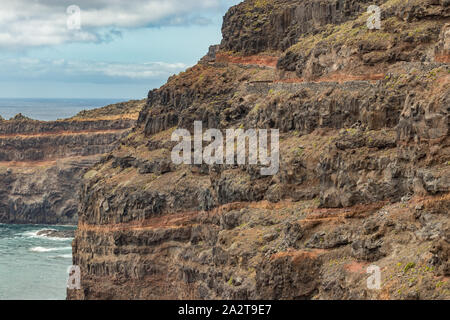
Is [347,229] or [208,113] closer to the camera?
[347,229]

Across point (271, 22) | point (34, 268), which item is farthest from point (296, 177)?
point (34, 268)

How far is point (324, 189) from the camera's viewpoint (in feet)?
244

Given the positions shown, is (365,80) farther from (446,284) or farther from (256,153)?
(446,284)

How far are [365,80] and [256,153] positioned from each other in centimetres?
1358

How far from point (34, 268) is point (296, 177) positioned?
90840mm

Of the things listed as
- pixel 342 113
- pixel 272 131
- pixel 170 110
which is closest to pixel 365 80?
pixel 342 113

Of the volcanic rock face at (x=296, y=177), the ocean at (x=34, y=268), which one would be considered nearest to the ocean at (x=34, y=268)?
the ocean at (x=34, y=268)

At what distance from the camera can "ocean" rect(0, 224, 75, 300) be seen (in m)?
145

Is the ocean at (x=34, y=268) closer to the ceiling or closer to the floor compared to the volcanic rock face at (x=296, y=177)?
closer to the floor

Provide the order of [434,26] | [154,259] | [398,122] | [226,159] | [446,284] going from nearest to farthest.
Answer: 1. [446,284]
2. [398,122]
3. [434,26]
4. [226,159]
5. [154,259]

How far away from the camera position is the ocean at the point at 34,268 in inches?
5723

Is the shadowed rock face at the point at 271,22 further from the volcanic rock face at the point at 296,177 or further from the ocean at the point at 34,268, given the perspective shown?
the ocean at the point at 34,268

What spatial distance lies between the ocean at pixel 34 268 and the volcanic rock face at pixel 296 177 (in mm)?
19911

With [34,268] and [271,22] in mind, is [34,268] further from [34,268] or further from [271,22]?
[271,22]
